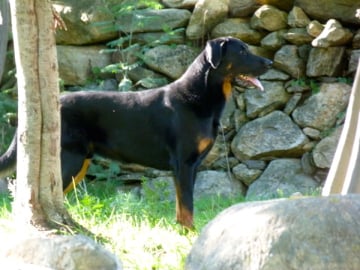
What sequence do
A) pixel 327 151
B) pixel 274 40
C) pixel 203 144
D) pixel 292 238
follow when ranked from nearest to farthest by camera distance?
pixel 292 238
pixel 203 144
pixel 327 151
pixel 274 40

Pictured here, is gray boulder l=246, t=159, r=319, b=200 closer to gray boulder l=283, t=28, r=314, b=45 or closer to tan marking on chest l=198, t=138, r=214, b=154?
Result: gray boulder l=283, t=28, r=314, b=45

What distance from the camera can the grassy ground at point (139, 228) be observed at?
4.78 meters

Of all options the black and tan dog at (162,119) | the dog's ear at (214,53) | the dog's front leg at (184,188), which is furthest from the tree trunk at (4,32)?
the dog's front leg at (184,188)

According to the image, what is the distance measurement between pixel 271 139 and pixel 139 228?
432 centimetres

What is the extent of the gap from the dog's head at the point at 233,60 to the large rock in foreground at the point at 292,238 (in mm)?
3690

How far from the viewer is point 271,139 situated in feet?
31.9

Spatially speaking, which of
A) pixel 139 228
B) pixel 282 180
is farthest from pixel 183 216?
pixel 282 180

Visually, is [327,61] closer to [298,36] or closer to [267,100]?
[298,36]

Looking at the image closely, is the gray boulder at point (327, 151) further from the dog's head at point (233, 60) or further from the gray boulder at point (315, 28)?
the dog's head at point (233, 60)

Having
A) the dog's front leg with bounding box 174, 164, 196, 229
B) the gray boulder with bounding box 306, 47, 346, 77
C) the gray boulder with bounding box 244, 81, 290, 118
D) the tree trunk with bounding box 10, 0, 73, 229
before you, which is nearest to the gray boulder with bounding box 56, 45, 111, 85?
the gray boulder with bounding box 244, 81, 290, 118

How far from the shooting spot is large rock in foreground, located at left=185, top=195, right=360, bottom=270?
3.15 m

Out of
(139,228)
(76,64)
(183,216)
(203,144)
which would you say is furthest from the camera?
(76,64)

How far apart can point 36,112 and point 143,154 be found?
2.56 metres

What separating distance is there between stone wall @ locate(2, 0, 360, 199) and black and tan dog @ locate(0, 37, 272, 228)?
2316 millimetres
